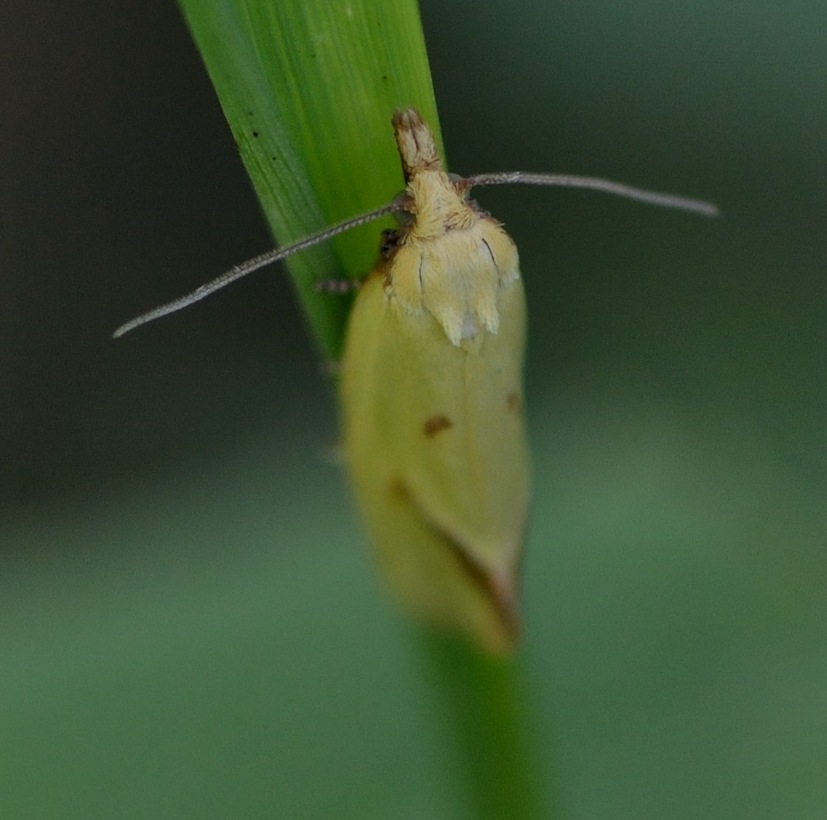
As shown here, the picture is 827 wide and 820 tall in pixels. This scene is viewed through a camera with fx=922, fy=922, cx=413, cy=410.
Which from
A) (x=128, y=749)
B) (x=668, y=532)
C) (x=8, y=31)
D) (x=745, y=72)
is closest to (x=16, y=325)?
(x=8, y=31)

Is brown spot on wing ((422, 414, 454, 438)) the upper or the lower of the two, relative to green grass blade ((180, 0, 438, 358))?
upper

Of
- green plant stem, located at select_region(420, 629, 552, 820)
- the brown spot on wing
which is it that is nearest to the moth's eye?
the brown spot on wing

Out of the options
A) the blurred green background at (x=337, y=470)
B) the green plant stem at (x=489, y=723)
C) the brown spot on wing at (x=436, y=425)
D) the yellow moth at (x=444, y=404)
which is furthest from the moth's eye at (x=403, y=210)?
the blurred green background at (x=337, y=470)

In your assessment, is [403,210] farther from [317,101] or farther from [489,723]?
[489,723]

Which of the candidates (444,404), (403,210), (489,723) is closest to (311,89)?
(403,210)

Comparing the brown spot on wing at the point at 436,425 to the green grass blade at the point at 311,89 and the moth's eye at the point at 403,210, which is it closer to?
the moth's eye at the point at 403,210

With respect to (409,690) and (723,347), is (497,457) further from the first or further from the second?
(723,347)

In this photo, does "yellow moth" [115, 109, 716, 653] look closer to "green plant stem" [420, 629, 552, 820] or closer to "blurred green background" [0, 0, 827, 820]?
"green plant stem" [420, 629, 552, 820]
